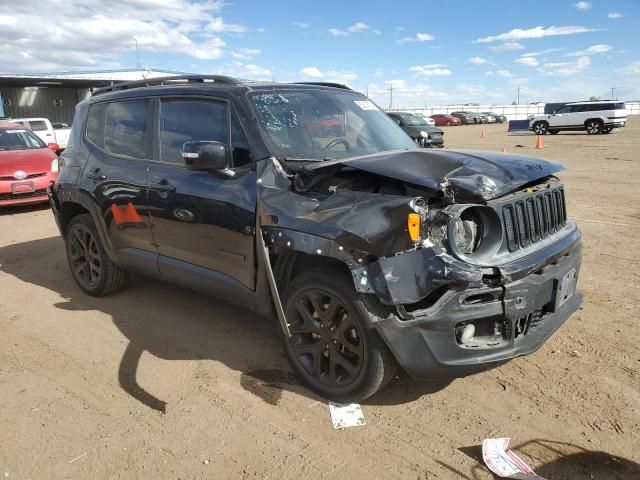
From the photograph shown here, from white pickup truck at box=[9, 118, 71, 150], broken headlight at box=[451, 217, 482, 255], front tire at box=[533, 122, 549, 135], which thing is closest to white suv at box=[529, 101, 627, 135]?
front tire at box=[533, 122, 549, 135]

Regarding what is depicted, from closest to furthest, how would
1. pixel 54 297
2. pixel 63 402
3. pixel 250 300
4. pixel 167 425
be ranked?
pixel 167 425
pixel 63 402
pixel 250 300
pixel 54 297

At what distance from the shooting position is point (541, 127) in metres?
32.0

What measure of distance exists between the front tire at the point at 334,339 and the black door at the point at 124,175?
1648mm

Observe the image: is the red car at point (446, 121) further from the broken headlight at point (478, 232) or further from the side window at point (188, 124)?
the broken headlight at point (478, 232)

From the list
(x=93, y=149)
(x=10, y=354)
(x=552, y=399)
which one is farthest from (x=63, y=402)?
(x=552, y=399)

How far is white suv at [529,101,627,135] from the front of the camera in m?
28.8

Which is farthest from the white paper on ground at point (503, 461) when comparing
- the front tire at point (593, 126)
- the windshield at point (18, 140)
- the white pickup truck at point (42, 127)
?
the front tire at point (593, 126)

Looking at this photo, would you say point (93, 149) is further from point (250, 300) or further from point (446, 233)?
point (446, 233)

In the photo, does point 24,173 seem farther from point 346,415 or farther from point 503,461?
point 503,461

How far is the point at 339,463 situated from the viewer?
268 centimetres

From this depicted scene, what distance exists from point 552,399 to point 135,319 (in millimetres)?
3426

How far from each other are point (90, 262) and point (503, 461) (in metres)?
4.23

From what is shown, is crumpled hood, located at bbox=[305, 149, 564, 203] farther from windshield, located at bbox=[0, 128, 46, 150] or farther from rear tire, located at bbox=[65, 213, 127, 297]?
windshield, located at bbox=[0, 128, 46, 150]

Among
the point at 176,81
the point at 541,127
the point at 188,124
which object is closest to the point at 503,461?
the point at 188,124
